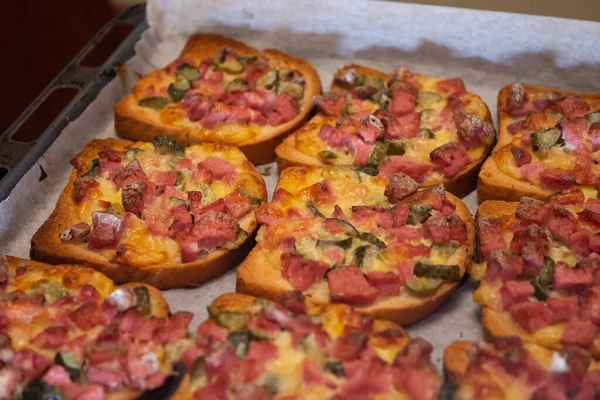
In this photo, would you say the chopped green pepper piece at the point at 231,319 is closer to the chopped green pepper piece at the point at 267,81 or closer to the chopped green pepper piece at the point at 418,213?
the chopped green pepper piece at the point at 418,213

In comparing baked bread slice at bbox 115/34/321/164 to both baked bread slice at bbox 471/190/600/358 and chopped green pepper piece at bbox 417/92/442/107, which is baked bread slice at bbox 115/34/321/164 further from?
baked bread slice at bbox 471/190/600/358

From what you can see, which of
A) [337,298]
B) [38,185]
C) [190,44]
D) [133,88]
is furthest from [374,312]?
[190,44]

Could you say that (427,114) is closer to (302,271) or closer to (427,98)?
(427,98)

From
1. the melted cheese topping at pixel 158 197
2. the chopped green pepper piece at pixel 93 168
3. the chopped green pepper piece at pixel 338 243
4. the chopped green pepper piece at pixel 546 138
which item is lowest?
the melted cheese topping at pixel 158 197

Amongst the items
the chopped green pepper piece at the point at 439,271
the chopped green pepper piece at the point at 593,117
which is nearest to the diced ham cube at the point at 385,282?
the chopped green pepper piece at the point at 439,271

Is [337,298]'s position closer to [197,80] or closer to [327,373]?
[327,373]

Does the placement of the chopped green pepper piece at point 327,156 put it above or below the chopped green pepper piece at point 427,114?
below

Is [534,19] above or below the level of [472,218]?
above

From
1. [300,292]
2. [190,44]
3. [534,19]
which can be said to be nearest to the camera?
[300,292]
